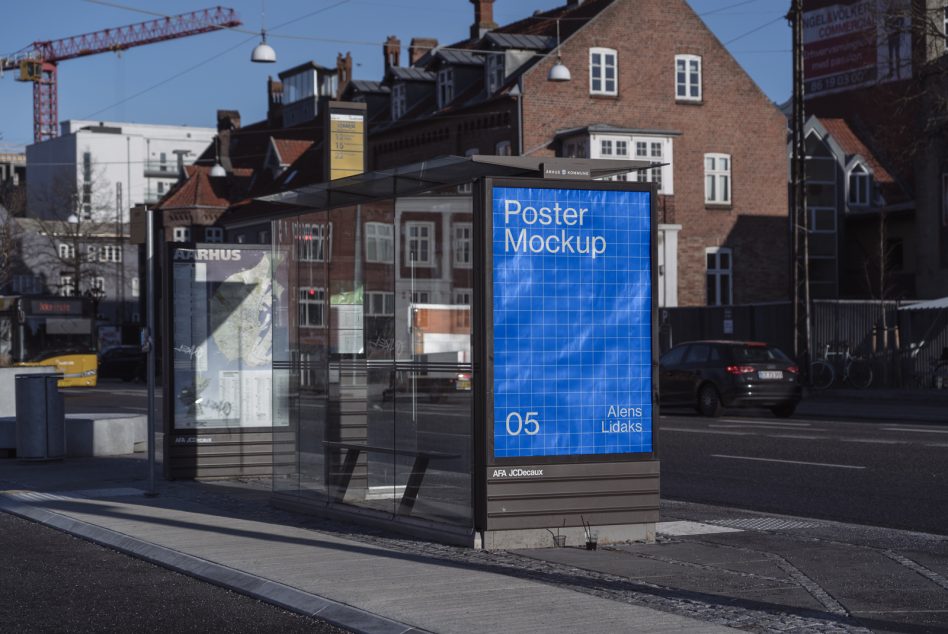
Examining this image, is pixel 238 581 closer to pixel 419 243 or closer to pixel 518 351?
pixel 518 351

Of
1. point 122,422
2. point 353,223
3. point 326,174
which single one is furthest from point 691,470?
point 122,422

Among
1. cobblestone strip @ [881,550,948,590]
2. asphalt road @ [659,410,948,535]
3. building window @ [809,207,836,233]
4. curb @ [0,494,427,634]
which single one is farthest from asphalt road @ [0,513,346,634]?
building window @ [809,207,836,233]

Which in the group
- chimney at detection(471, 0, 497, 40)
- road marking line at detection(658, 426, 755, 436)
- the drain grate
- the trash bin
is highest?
chimney at detection(471, 0, 497, 40)

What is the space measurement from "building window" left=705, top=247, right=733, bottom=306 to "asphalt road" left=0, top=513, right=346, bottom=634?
43785 mm

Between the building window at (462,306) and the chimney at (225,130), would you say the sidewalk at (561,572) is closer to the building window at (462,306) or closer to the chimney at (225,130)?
the building window at (462,306)

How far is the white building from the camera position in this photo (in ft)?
366

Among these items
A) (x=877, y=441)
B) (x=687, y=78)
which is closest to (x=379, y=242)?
(x=877, y=441)

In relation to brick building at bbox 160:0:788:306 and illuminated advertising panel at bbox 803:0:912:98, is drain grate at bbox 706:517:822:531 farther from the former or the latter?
illuminated advertising panel at bbox 803:0:912:98

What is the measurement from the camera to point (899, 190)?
63.0m

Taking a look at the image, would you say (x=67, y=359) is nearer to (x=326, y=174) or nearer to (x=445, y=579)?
(x=326, y=174)

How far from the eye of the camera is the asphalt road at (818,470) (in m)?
12.5

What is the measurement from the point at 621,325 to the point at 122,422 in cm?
1119

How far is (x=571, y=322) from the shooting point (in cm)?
972

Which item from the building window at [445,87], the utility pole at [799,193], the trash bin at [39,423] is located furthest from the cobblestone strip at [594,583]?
the building window at [445,87]
